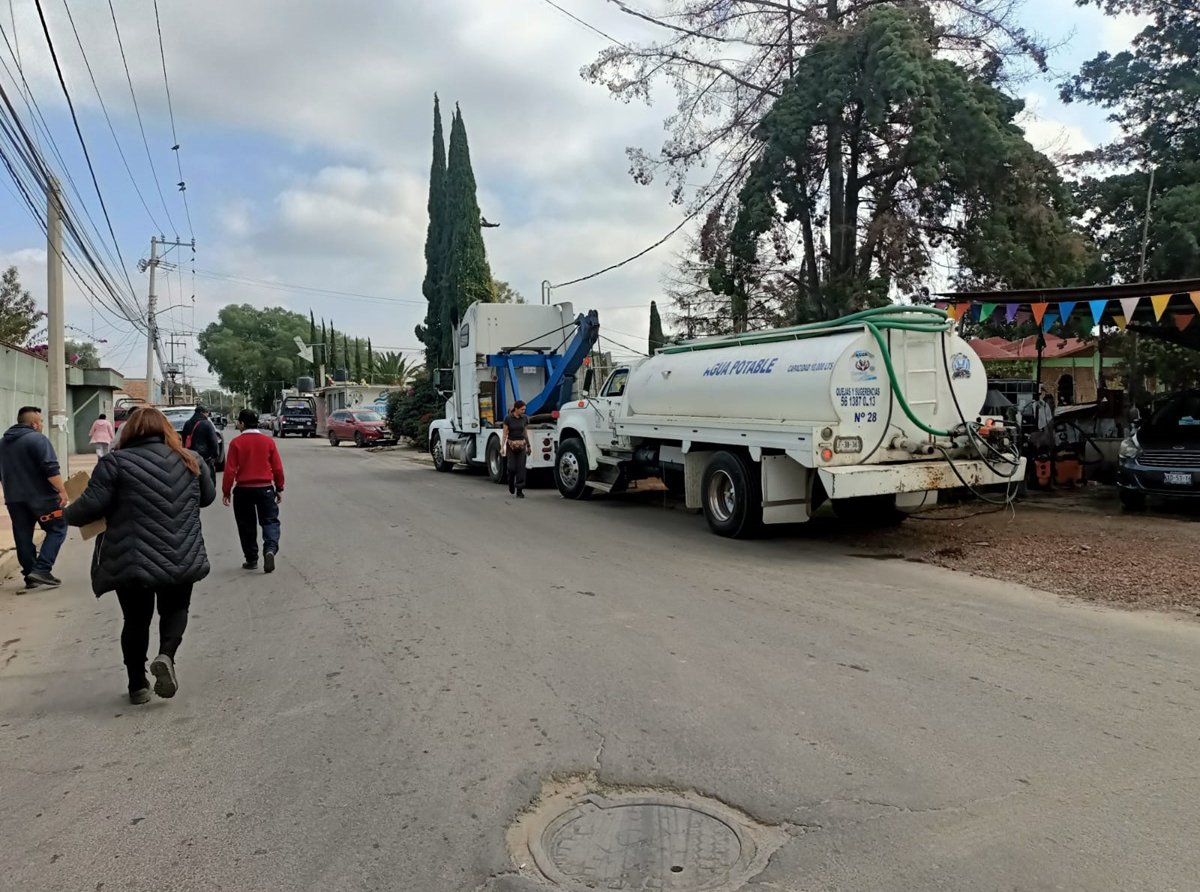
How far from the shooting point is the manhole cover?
3039mm

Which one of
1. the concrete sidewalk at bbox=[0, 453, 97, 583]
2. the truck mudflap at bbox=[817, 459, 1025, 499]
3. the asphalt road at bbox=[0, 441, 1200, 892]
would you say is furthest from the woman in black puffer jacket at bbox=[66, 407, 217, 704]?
the truck mudflap at bbox=[817, 459, 1025, 499]

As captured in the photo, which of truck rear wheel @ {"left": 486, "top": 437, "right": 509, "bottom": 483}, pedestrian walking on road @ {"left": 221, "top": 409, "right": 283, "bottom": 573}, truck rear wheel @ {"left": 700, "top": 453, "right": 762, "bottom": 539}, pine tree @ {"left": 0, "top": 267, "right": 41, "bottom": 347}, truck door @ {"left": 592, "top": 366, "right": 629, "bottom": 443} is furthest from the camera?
A: pine tree @ {"left": 0, "top": 267, "right": 41, "bottom": 347}

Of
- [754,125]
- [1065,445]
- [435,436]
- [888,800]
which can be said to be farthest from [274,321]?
[888,800]

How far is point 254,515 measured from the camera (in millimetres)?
8656

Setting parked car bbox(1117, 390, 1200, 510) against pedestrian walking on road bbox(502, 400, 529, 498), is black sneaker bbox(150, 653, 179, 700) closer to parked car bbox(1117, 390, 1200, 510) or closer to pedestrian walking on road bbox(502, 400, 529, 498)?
pedestrian walking on road bbox(502, 400, 529, 498)

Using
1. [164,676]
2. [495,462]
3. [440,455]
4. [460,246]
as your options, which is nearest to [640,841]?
[164,676]

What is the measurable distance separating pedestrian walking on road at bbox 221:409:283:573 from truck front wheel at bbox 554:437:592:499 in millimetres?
6343

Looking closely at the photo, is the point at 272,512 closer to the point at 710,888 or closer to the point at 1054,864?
the point at 710,888

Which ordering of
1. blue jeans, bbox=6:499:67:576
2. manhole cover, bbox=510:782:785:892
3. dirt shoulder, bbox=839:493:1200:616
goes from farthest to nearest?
blue jeans, bbox=6:499:67:576
dirt shoulder, bbox=839:493:1200:616
manhole cover, bbox=510:782:785:892

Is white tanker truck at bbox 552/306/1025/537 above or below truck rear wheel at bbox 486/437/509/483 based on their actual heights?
above

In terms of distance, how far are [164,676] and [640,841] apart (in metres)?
2.93

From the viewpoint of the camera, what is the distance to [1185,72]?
2177cm

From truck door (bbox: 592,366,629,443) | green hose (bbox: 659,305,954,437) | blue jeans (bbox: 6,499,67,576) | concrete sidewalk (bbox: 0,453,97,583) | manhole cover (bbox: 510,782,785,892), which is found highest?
green hose (bbox: 659,305,954,437)

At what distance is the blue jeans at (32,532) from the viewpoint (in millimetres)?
7715
